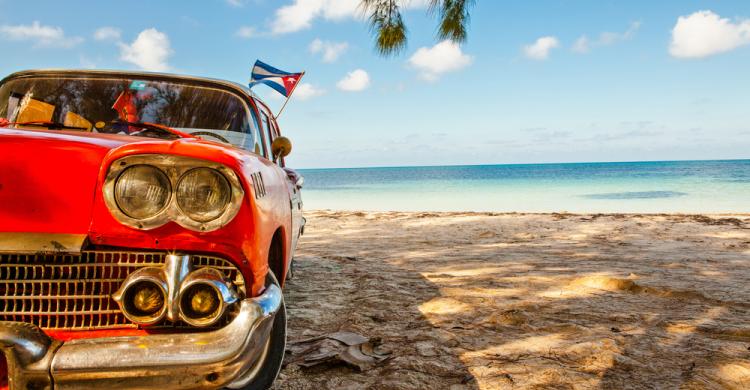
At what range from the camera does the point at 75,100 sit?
8.15 ft

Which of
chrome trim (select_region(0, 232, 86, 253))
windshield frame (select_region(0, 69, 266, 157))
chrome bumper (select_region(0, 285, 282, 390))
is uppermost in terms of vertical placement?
windshield frame (select_region(0, 69, 266, 157))

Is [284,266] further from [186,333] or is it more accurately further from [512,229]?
[512,229]

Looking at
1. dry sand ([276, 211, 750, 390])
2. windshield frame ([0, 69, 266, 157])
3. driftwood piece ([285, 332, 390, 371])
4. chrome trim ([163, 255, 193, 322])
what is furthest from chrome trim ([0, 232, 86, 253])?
windshield frame ([0, 69, 266, 157])

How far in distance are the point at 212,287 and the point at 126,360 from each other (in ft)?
0.87

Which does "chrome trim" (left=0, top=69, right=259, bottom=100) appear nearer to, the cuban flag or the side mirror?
the side mirror

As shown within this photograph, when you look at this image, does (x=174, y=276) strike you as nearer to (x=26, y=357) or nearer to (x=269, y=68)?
(x=26, y=357)

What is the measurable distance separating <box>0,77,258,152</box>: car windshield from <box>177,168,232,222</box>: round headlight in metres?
1.13

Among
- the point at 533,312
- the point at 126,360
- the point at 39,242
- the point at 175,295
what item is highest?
the point at 39,242

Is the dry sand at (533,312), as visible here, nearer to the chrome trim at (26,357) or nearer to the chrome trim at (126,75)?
the chrome trim at (26,357)

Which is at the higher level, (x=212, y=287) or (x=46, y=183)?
(x=46, y=183)

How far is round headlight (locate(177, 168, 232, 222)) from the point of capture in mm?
1328

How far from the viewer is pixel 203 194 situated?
1344 mm

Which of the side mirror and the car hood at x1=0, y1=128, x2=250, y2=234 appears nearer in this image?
the car hood at x1=0, y1=128, x2=250, y2=234

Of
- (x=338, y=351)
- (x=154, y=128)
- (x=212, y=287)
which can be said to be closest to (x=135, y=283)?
(x=212, y=287)
